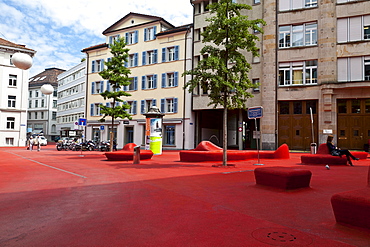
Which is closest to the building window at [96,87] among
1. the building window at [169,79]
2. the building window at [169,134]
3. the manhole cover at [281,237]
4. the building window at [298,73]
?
the building window at [169,79]

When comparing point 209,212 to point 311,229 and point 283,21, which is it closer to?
point 311,229

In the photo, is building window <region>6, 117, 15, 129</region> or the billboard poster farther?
building window <region>6, 117, 15, 129</region>

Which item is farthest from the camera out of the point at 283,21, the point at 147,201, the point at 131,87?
the point at 131,87

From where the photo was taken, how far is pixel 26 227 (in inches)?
185

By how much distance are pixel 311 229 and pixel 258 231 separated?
0.80 metres

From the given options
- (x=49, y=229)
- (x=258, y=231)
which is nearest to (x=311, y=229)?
(x=258, y=231)

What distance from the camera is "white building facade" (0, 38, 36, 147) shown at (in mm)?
45812

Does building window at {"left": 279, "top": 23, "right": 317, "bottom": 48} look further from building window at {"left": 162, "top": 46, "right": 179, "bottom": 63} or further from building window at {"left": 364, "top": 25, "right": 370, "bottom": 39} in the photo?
building window at {"left": 162, "top": 46, "right": 179, "bottom": 63}

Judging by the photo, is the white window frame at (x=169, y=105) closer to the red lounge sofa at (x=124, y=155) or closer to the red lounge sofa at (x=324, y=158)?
the red lounge sofa at (x=124, y=155)

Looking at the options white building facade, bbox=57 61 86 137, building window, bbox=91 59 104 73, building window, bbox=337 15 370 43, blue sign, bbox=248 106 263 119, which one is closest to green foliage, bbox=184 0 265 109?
blue sign, bbox=248 106 263 119

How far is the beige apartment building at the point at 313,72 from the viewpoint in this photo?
85.8 feet

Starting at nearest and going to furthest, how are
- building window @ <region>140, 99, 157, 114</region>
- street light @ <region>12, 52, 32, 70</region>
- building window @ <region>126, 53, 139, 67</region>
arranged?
street light @ <region>12, 52, 32, 70</region> < building window @ <region>140, 99, 157, 114</region> < building window @ <region>126, 53, 139, 67</region>

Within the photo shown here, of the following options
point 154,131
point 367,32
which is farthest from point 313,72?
point 154,131

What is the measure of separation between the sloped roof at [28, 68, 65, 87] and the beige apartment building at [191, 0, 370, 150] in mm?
69906
